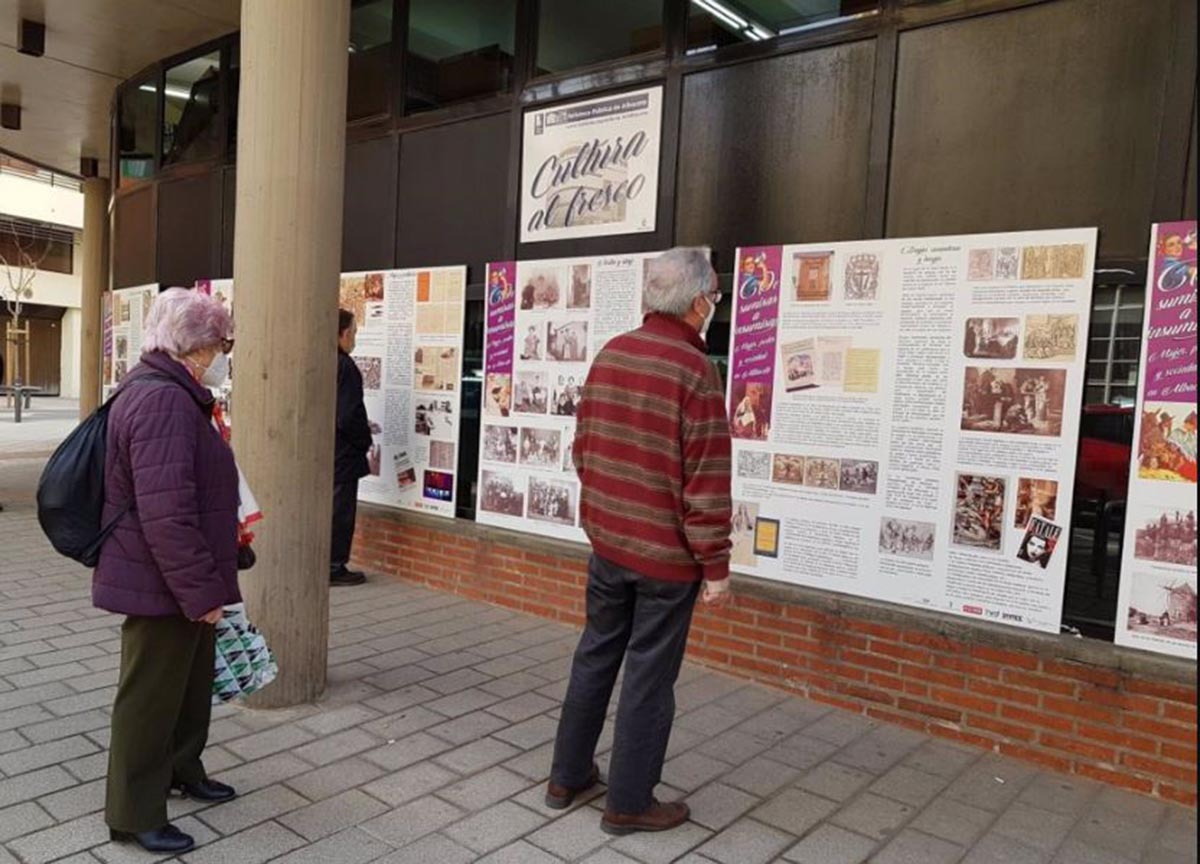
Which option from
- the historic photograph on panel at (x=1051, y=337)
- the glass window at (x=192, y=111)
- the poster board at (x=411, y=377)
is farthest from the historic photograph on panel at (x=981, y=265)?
the glass window at (x=192, y=111)

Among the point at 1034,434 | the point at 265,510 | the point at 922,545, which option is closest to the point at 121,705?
the point at 265,510

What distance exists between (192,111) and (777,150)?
245 inches

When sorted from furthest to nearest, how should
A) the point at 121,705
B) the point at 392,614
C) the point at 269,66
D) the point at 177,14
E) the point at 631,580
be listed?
1. the point at 177,14
2. the point at 392,614
3. the point at 269,66
4. the point at 631,580
5. the point at 121,705

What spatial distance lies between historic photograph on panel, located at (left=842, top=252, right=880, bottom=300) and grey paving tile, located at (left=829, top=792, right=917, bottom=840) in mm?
2151

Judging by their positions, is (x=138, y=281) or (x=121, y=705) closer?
(x=121, y=705)

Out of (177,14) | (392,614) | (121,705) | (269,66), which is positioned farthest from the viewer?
(177,14)

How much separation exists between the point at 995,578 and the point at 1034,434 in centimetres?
63

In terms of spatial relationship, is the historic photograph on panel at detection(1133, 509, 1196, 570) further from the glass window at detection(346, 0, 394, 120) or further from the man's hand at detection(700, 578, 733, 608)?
the glass window at detection(346, 0, 394, 120)

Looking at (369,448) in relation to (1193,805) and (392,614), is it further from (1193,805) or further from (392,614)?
(1193,805)

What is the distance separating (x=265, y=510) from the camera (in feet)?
13.1

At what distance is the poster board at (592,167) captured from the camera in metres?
5.03

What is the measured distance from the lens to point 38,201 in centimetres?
3366

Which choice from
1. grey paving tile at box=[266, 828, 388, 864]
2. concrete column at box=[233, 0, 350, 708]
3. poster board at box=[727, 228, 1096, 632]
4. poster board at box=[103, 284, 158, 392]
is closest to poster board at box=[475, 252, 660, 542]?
poster board at box=[727, 228, 1096, 632]

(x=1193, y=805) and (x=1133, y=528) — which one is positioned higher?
(x=1133, y=528)
